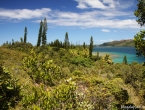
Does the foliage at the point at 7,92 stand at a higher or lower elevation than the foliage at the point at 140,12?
lower

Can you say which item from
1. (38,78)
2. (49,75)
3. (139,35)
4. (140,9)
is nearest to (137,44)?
(139,35)

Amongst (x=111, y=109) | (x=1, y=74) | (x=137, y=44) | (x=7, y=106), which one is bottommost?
(x=111, y=109)

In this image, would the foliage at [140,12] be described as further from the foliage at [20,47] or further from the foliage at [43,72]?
the foliage at [20,47]

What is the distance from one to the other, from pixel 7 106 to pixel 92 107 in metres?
4.77

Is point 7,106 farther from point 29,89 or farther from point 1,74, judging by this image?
point 29,89

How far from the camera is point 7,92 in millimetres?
9430

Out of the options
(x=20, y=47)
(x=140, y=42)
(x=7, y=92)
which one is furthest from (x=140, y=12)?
(x=20, y=47)

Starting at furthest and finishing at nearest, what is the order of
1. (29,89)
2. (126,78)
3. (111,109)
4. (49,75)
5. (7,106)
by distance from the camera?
(126,78), (49,75), (29,89), (111,109), (7,106)

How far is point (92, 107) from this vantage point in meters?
8.77

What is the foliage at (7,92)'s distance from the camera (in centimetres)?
861

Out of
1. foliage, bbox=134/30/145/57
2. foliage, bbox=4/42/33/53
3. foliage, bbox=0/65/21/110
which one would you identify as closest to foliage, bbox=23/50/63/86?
foliage, bbox=0/65/21/110

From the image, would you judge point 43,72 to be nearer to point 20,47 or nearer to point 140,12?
point 140,12

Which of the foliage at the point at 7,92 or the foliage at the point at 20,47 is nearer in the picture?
the foliage at the point at 7,92

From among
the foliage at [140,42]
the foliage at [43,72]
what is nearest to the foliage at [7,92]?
the foliage at [43,72]
